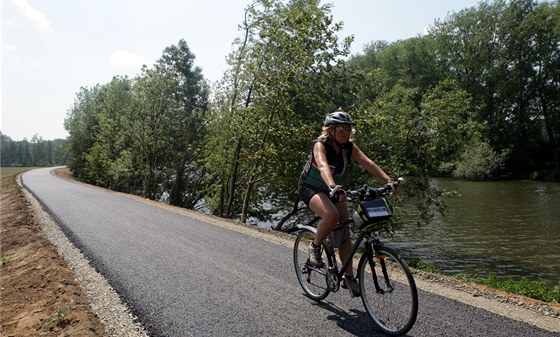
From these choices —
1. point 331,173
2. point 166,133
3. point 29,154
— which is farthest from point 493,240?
point 29,154

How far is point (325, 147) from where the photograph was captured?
445cm

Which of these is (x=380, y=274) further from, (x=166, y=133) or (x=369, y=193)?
(x=166, y=133)

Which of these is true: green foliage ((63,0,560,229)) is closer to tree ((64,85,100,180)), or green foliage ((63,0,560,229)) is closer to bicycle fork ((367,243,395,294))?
tree ((64,85,100,180))

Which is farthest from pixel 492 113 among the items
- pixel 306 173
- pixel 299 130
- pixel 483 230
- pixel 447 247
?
pixel 306 173

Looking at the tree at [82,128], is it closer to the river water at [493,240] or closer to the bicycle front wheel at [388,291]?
the river water at [493,240]

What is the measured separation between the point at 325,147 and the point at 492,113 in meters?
52.1

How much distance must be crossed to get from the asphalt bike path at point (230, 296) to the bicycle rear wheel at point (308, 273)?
149 mm

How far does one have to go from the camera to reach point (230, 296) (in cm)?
512

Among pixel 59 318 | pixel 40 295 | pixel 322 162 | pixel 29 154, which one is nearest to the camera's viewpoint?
pixel 322 162

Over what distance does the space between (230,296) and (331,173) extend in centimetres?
Answer: 218

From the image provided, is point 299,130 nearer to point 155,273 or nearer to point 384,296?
point 155,273

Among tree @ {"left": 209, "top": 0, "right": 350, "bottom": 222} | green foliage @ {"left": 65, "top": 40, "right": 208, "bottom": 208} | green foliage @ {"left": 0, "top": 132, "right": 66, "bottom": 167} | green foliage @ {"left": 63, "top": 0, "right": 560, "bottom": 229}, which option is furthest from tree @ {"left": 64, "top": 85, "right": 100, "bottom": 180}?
green foliage @ {"left": 0, "top": 132, "right": 66, "bottom": 167}

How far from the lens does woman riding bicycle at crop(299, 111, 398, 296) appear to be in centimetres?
432

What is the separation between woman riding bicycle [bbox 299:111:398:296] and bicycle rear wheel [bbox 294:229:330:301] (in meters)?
0.20
